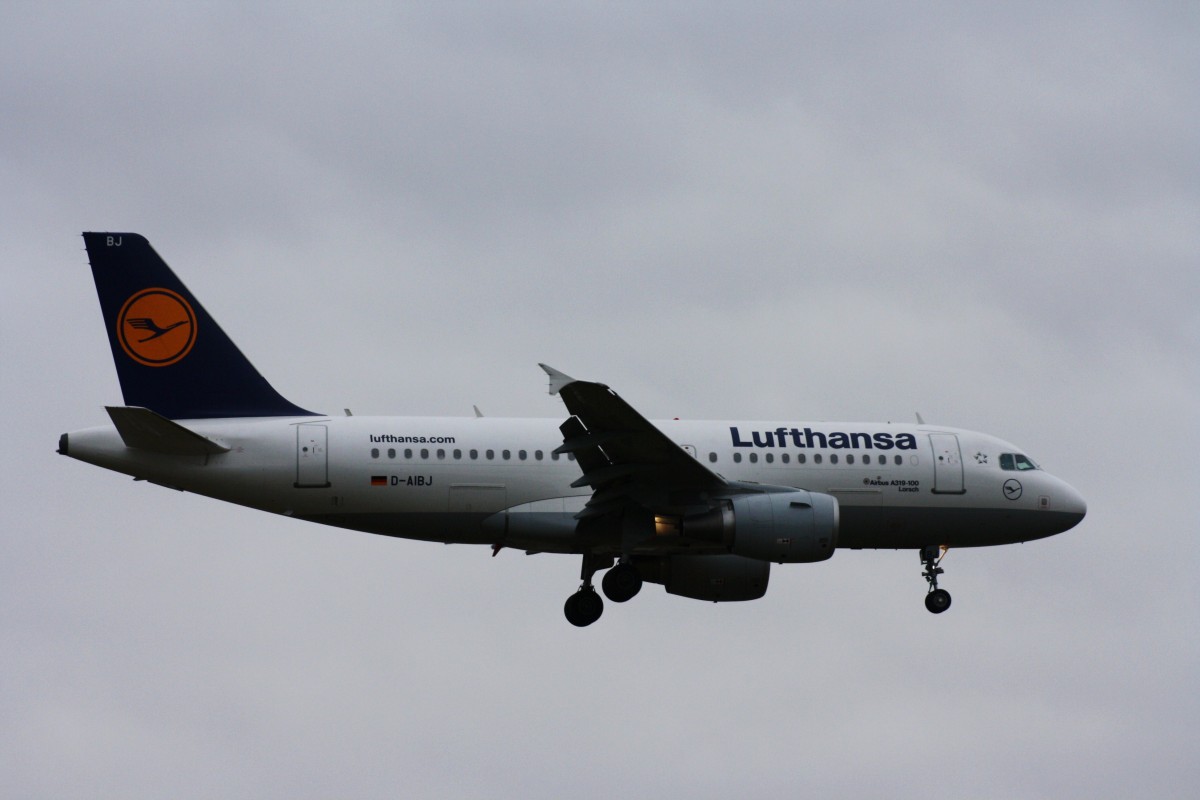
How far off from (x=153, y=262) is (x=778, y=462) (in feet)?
45.1

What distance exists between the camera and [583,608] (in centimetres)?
3512

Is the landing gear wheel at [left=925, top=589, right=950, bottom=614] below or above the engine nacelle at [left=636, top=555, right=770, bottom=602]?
below

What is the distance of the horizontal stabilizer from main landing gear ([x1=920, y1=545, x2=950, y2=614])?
15.2m

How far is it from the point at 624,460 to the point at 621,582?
342 cm

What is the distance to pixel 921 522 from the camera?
35.4m

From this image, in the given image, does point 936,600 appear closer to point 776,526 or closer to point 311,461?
point 776,526

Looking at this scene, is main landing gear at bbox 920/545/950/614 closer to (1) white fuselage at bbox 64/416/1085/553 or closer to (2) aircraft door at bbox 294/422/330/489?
(1) white fuselage at bbox 64/416/1085/553

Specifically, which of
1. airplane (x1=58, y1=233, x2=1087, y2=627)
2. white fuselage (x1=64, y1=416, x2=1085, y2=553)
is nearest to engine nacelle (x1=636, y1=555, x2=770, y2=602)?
airplane (x1=58, y1=233, x2=1087, y2=627)

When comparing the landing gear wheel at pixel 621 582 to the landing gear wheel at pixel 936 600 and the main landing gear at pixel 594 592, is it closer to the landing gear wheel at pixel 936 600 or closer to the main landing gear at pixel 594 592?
the main landing gear at pixel 594 592

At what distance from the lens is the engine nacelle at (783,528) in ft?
104

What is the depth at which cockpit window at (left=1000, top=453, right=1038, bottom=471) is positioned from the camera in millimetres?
36531

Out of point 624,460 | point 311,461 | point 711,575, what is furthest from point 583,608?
point 311,461

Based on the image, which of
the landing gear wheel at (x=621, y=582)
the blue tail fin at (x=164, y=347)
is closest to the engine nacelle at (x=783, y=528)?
the landing gear wheel at (x=621, y=582)

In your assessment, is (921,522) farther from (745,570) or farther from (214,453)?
(214,453)
